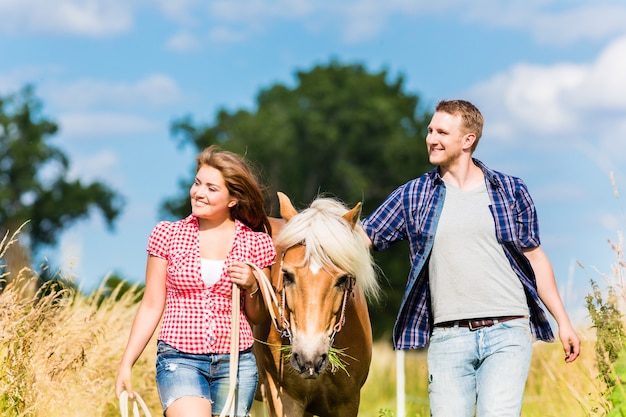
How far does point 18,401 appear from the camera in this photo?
21.1 feet

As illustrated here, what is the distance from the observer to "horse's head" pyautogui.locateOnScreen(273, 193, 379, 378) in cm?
482

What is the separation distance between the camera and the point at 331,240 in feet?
16.6

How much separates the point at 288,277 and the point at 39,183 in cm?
3605

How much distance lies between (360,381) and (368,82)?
1496 inches

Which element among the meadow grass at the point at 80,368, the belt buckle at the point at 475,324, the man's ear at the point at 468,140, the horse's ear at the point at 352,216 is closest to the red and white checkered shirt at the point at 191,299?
the horse's ear at the point at 352,216

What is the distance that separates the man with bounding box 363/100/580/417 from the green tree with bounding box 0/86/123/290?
1373 inches

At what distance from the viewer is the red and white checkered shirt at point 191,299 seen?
186 inches

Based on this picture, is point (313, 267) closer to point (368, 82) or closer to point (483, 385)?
point (483, 385)

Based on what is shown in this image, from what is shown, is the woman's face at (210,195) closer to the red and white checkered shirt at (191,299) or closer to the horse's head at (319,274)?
the red and white checkered shirt at (191,299)

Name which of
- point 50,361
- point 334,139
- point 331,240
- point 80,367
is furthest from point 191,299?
point 334,139

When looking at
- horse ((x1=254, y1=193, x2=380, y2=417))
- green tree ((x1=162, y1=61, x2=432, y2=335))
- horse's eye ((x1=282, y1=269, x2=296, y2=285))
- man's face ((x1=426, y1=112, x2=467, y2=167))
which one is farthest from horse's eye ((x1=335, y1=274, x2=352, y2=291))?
green tree ((x1=162, y1=61, x2=432, y2=335))

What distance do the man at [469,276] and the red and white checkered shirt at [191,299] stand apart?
102 centimetres

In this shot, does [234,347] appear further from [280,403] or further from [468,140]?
[468,140]

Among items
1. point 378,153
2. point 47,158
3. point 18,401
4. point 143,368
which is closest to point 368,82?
point 378,153
